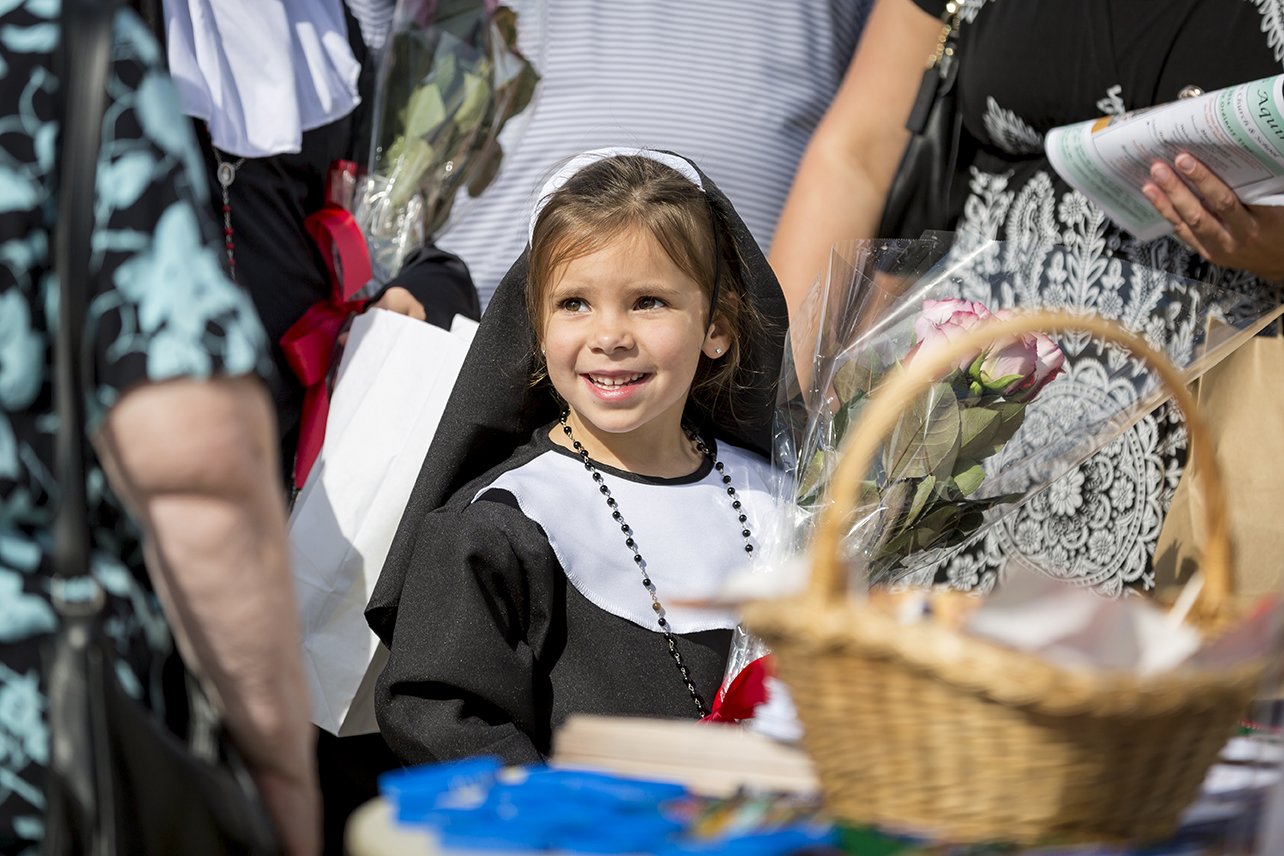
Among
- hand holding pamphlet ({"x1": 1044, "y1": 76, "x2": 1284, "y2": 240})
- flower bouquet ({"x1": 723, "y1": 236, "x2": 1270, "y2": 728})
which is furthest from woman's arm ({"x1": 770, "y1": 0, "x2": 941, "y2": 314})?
flower bouquet ({"x1": 723, "y1": 236, "x2": 1270, "y2": 728})

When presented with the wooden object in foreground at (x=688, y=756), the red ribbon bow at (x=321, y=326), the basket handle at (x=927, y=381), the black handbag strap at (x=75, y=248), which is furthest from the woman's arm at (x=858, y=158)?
the black handbag strap at (x=75, y=248)

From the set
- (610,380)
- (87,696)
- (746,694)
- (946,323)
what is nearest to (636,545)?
(610,380)

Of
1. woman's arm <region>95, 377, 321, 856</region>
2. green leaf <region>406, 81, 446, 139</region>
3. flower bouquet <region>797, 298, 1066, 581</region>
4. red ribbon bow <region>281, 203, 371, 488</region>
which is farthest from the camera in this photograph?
green leaf <region>406, 81, 446, 139</region>

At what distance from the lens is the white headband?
2469 millimetres

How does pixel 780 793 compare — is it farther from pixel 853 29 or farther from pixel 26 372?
pixel 853 29

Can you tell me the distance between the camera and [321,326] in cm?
264

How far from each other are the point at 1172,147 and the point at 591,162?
1.19 m

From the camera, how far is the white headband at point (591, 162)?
2469 millimetres

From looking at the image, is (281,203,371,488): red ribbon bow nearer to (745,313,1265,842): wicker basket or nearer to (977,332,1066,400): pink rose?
(977,332,1066,400): pink rose

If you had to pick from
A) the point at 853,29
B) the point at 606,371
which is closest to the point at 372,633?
the point at 606,371

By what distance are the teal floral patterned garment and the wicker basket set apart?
2.15 feet

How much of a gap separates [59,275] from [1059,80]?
208 centimetres

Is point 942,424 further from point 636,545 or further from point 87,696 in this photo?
point 87,696

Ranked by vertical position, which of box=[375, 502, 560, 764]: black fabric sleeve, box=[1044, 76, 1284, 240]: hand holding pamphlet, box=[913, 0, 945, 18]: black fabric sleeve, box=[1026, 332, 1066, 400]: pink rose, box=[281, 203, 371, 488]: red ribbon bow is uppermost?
box=[913, 0, 945, 18]: black fabric sleeve
